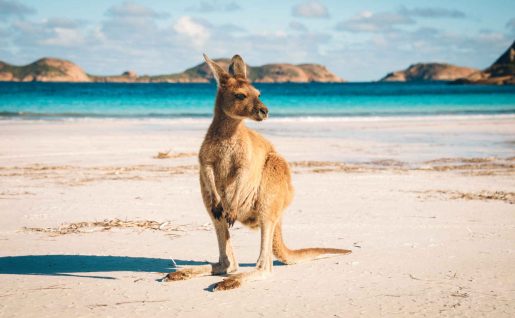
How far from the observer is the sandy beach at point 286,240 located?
3508mm

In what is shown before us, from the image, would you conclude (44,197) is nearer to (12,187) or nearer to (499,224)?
(12,187)

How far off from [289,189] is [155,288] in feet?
3.49

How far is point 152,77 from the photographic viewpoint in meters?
140

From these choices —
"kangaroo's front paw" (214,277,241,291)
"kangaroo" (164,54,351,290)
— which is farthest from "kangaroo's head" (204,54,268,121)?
"kangaroo's front paw" (214,277,241,291)

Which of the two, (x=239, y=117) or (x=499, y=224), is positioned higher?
(x=239, y=117)

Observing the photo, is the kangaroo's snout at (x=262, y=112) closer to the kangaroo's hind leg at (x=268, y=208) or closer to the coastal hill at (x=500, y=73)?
the kangaroo's hind leg at (x=268, y=208)

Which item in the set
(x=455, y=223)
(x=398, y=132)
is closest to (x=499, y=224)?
(x=455, y=223)

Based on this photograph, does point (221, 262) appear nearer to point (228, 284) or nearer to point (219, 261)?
point (219, 261)

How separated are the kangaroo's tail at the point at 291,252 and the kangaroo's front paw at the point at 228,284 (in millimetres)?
516

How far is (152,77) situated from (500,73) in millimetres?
71377

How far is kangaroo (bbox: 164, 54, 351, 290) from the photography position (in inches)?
155

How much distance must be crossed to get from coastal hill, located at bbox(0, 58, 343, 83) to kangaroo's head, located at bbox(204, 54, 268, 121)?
110m

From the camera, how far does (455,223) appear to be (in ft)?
18.4

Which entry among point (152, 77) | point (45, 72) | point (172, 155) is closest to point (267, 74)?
point (152, 77)
